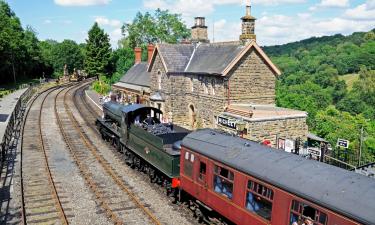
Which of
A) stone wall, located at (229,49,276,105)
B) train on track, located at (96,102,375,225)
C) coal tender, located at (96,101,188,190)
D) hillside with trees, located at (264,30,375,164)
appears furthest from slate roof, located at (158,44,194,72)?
train on track, located at (96,102,375,225)

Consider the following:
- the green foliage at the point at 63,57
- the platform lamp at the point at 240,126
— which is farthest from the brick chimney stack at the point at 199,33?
the green foliage at the point at 63,57

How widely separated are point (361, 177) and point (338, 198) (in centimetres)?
115

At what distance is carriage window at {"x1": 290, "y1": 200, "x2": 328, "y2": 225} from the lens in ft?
26.1

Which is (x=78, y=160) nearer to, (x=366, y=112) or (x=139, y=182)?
(x=139, y=182)

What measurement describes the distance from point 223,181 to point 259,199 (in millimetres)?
1759

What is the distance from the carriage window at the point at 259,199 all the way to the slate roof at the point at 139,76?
105 feet

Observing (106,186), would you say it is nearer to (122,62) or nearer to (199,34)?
(199,34)

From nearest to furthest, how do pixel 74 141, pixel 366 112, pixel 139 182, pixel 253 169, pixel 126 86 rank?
pixel 253 169 → pixel 139 182 → pixel 74 141 → pixel 126 86 → pixel 366 112

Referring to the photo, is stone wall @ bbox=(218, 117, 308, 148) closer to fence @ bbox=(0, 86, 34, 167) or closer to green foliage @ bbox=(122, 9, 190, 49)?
fence @ bbox=(0, 86, 34, 167)

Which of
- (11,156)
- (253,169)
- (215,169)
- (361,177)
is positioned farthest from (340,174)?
(11,156)

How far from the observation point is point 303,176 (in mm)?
8883

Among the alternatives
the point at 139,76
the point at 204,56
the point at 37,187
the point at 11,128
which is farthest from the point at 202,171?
the point at 139,76

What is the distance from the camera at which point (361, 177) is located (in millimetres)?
8445

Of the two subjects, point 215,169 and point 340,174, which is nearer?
point 340,174
